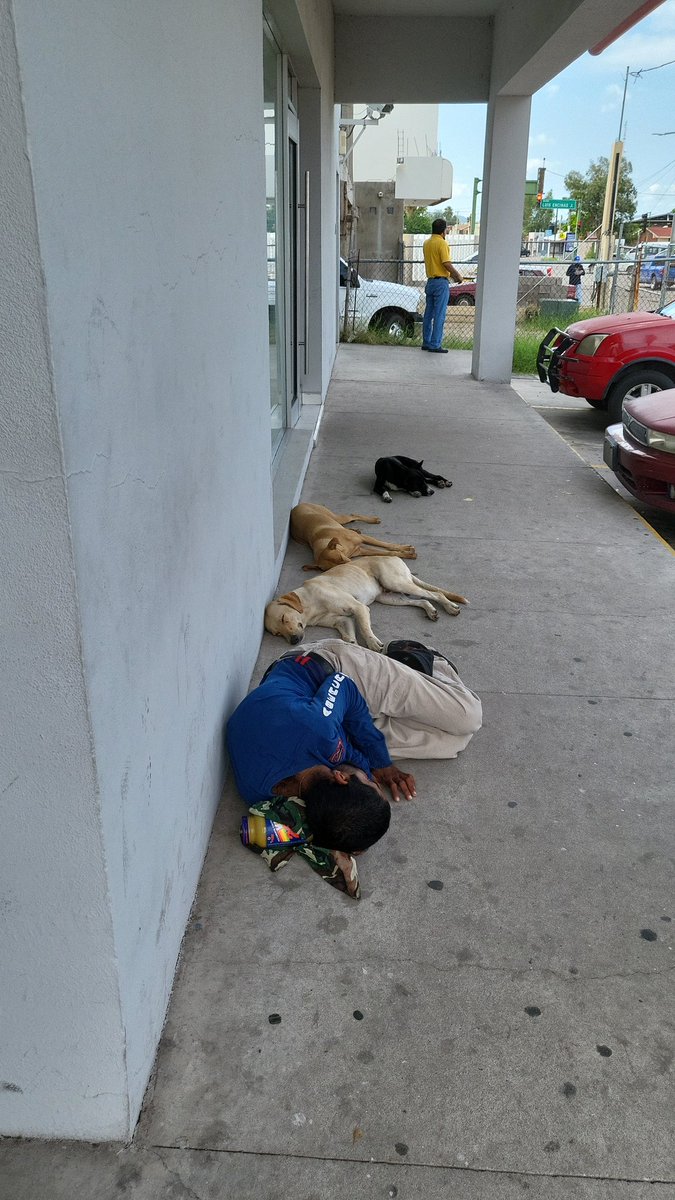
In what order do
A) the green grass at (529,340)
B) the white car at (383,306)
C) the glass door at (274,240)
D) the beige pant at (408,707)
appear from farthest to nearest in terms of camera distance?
the white car at (383,306)
the green grass at (529,340)
the glass door at (274,240)
the beige pant at (408,707)

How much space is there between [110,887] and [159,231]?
5.34 feet

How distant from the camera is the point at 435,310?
15789 mm

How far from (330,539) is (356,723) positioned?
254 cm

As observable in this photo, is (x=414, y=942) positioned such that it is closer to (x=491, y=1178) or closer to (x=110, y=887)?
(x=491, y=1178)

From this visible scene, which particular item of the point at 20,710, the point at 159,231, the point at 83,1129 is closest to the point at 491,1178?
the point at 83,1129

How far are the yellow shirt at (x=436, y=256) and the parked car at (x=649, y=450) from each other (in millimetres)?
8307

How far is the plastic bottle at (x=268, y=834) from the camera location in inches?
124

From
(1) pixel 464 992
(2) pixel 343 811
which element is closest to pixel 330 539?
(2) pixel 343 811

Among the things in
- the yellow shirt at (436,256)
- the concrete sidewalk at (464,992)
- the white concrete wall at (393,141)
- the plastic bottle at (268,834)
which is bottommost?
the concrete sidewalk at (464,992)

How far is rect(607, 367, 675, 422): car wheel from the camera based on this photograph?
9883 millimetres

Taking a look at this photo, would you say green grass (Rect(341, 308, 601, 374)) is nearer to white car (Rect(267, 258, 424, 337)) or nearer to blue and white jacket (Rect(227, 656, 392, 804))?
white car (Rect(267, 258, 424, 337))

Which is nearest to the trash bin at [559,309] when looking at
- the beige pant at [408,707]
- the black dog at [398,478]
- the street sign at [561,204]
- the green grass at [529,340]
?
the green grass at [529,340]

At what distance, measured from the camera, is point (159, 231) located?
2.27 metres

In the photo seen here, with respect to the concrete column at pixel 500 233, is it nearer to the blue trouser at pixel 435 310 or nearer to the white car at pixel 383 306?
the blue trouser at pixel 435 310
